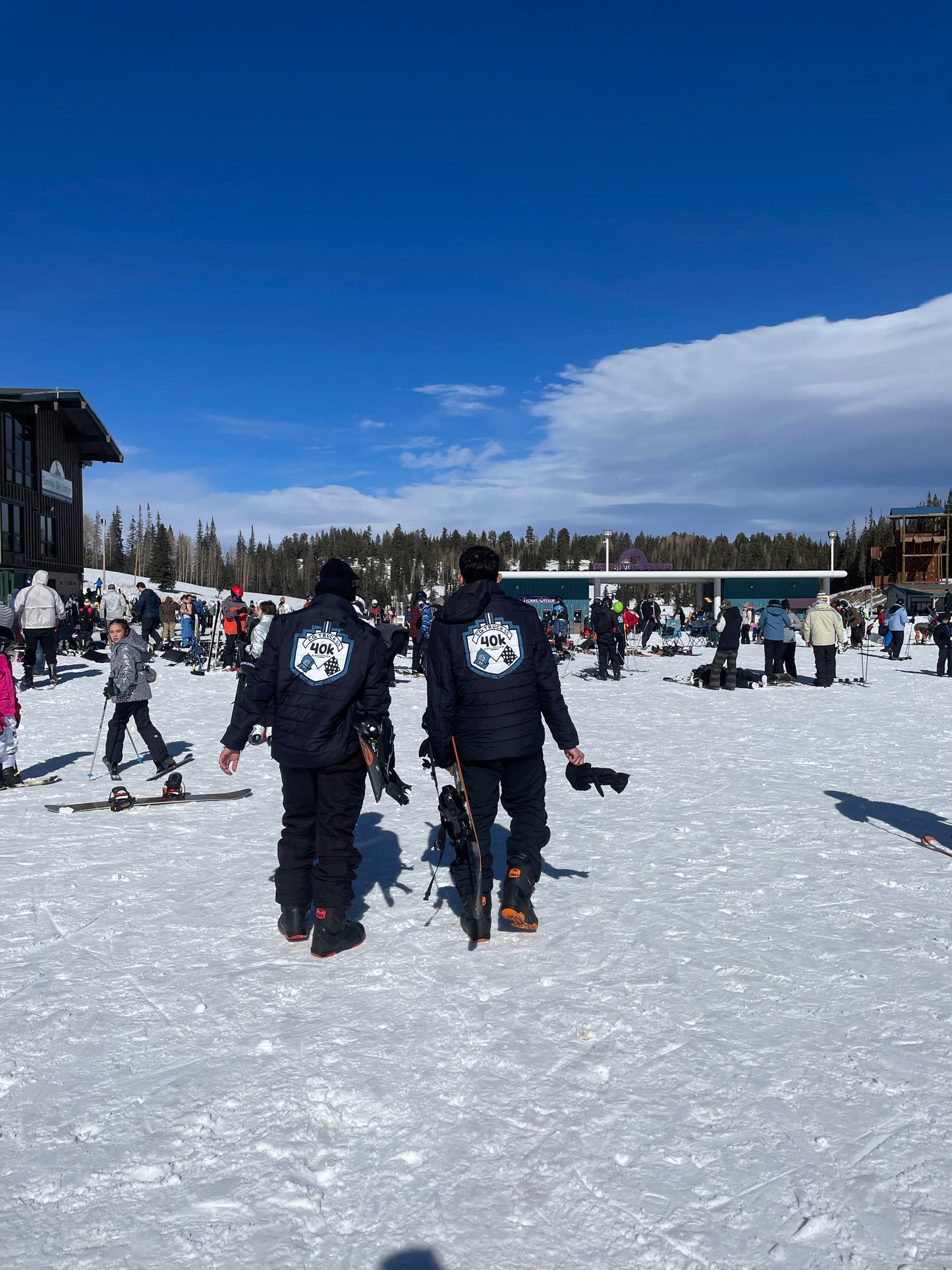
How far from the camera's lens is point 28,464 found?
91.7ft

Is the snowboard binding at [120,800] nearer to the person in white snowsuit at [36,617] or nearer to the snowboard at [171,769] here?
the snowboard at [171,769]

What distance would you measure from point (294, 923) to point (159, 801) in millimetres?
3385

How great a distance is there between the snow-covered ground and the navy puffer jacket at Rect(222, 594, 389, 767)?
972mm

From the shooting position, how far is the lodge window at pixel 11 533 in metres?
26.5

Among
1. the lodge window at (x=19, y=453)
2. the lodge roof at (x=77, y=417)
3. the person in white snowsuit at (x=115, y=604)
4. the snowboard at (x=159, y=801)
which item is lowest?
the snowboard at (x=159, y=801)

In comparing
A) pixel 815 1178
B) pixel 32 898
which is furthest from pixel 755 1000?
pixel 32 898

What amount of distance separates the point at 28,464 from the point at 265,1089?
30.5 meters

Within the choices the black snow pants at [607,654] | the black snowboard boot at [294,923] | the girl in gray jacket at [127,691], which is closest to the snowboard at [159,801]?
the girl in gray jacket at [127,691]

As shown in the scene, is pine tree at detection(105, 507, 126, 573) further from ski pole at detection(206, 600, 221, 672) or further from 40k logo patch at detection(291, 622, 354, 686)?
40k logo patch at detection(291, 622, 354, 686)

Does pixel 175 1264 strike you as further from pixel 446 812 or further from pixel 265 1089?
pixel 446 812

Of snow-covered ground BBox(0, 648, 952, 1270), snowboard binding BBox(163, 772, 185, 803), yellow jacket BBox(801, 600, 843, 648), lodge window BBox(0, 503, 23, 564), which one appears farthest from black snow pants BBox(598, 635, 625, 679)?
lodge window BBox(0, 503, 23, 564)

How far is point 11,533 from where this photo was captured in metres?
27.0

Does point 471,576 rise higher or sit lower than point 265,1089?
higher

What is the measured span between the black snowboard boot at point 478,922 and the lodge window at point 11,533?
27.9m
